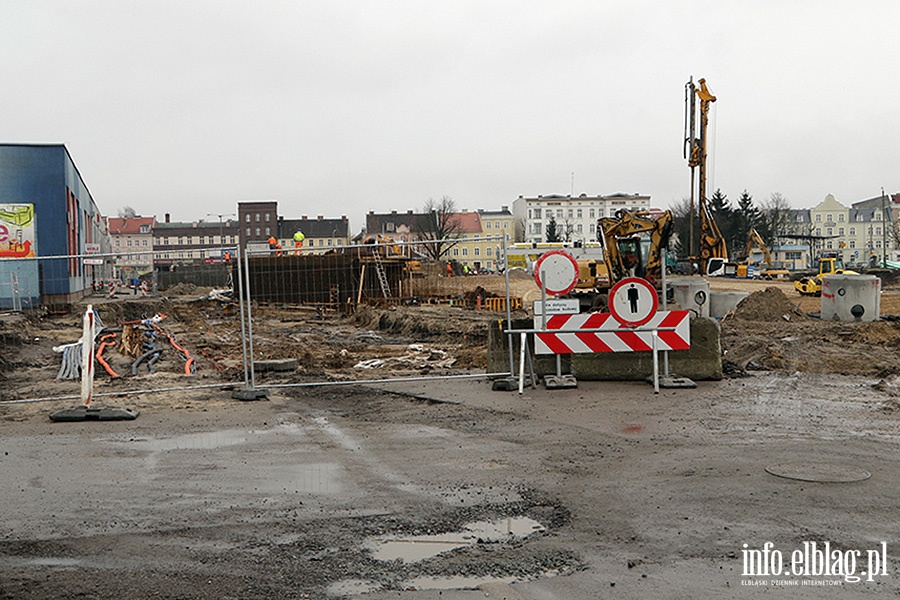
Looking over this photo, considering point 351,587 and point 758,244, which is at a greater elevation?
point 758,244

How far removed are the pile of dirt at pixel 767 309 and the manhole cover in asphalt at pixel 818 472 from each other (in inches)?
716

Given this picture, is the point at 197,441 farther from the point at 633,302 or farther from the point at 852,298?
the point at 852,298

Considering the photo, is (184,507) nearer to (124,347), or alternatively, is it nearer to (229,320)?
(124,347)

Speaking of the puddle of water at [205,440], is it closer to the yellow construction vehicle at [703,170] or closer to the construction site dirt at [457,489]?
the construction site dirt at [457,489]

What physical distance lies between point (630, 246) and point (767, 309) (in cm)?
727

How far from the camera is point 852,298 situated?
23.5m

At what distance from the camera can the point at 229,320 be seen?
3803 centimetres

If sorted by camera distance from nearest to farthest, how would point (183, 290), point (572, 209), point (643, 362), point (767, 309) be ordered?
point (643, 362), point (767, 309), point (183, 290), point (572, 209)

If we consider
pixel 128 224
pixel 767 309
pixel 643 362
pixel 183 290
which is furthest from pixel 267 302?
pixel 128 224

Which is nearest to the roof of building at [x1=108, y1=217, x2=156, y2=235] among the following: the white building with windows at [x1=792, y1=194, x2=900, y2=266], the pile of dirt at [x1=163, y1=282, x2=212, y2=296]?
the pile of dirt at [x1=163, y1=282, x2=212, y2=296]

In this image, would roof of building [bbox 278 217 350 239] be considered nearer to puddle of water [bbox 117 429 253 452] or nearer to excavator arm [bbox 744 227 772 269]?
excavator arm [bbox 744 227 772 269]

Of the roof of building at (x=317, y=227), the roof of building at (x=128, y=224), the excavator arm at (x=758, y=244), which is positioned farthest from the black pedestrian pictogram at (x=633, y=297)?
the roof of building at (x=128, y=224)

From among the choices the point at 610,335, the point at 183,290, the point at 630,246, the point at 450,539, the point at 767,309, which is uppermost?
the point at 630,246

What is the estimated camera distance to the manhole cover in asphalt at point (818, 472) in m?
7.42
